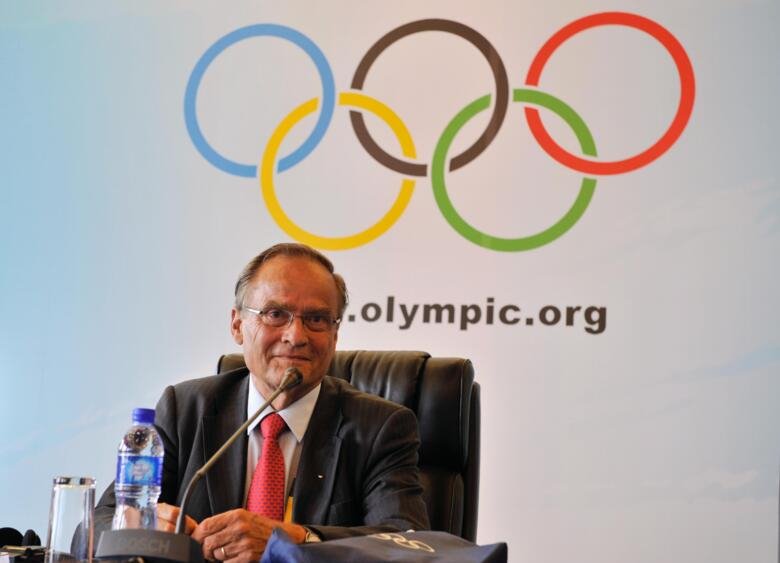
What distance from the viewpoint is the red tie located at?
2.47 meters

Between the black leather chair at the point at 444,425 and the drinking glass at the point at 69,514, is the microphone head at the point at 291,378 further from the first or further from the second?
the black leather chair at the point at 444,425

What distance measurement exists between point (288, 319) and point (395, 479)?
482 millimetres

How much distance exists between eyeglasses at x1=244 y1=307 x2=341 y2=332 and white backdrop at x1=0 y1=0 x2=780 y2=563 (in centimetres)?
138

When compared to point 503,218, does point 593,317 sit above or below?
below

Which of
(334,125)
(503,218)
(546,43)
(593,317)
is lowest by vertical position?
(593,317)

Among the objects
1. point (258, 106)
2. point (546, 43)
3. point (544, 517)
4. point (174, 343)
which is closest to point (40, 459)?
point (174, 343)

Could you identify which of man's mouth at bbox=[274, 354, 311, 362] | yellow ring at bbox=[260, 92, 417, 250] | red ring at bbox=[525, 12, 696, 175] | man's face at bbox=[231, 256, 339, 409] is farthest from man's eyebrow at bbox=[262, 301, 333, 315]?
red ring at bbox=[525, 12, 696, 175]

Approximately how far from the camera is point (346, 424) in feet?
8.61

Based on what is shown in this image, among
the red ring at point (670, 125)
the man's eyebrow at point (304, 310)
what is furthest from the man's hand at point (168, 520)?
the red ring at point (670, 125)

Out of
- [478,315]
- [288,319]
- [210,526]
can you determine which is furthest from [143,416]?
[478,315]

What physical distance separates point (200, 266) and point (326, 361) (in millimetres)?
1787

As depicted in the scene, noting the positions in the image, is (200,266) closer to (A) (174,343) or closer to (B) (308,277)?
(A) (174,343)

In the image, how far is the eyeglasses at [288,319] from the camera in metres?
2.63

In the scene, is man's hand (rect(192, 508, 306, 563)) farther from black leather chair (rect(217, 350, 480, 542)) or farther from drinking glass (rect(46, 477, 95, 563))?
black leather chair (rect(217, 350, 480, 542))
